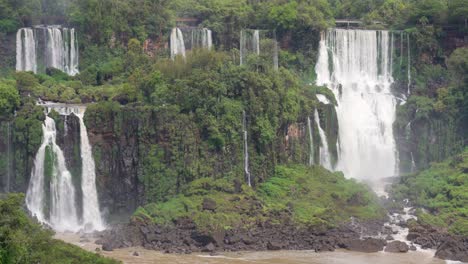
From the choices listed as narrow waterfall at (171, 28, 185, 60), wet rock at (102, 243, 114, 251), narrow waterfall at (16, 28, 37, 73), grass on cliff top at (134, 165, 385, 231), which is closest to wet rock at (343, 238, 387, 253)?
grass on cliff top at (134, 165, 385, 231)

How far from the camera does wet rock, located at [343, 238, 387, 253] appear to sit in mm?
52125

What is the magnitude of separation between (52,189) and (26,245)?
2075 cm

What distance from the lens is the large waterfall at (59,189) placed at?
5447 centimetres

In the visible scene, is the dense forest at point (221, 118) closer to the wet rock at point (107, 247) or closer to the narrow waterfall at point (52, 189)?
the narrow waterfall at point (52, 189)

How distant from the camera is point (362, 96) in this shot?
6881 centimetres

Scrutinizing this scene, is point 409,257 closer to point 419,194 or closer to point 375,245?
point 375,245

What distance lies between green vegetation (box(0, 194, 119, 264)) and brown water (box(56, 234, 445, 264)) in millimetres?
9429

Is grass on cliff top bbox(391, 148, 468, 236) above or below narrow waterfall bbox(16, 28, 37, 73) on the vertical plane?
below

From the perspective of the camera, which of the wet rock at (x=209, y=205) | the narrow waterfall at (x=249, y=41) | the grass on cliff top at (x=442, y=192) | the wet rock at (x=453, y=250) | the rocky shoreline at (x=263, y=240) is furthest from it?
the narrow waterfall at (x=249, y=41)

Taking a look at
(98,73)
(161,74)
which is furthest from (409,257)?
(98,73)

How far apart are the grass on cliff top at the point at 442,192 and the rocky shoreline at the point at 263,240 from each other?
1627 millimetres

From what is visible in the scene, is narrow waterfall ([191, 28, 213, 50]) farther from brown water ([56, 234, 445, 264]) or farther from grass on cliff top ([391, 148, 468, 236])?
brown water ([56, 234, 445, 264])

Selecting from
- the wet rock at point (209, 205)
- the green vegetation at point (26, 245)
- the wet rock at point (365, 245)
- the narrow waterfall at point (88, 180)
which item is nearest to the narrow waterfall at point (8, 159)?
the narrow waterfall at point (88, 180)

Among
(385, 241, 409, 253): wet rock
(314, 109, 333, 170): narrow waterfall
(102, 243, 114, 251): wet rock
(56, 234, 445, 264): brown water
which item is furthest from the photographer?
(314, 109, 333, 170): narrow waterfall
